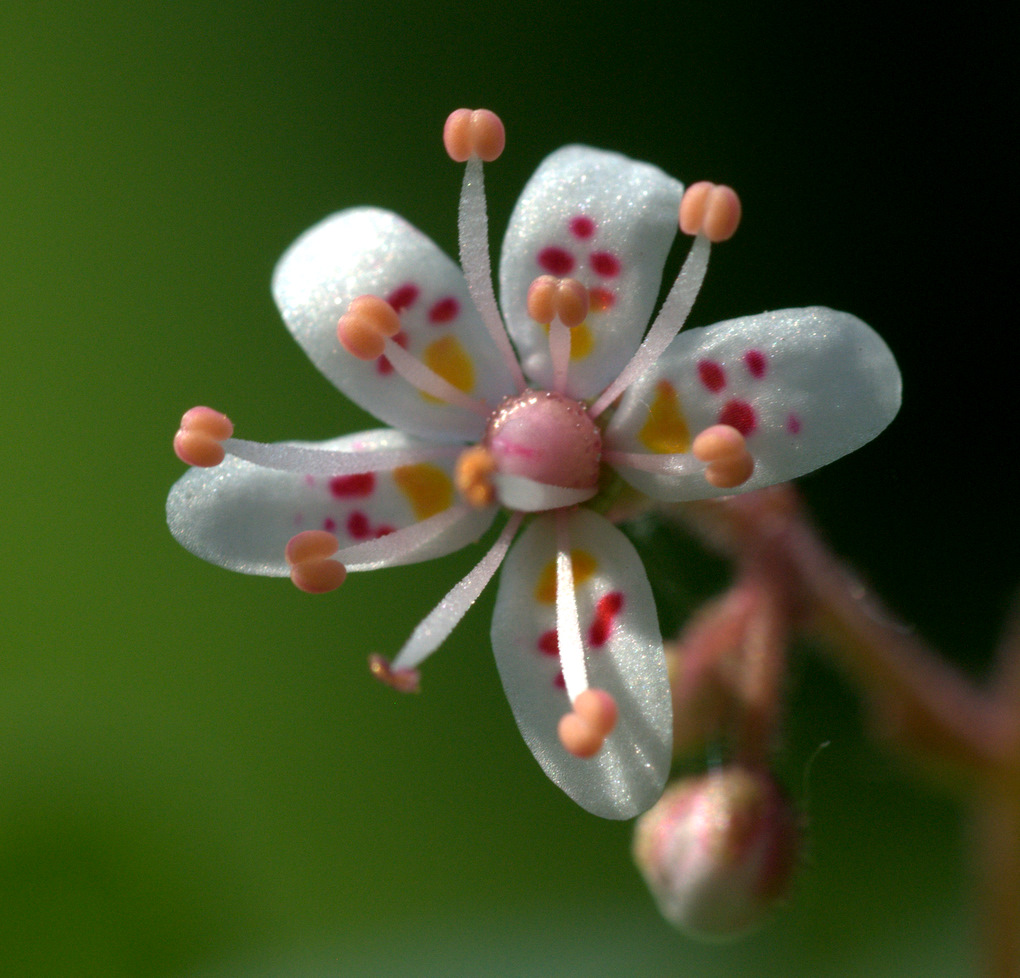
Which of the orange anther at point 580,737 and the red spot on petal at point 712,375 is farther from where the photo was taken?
the red spot on petal at point 712,375

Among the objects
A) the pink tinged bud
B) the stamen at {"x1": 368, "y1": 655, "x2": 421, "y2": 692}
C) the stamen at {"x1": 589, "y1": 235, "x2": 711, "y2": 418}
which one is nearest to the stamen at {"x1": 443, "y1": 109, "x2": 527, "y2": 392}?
the stamen at {"x1": 589, "y1": 235, "x2": 711, "y2": 418}

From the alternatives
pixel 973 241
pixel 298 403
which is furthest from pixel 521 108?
pixel 973 241

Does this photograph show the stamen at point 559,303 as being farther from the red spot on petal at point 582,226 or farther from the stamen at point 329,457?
the stamen at point 329,457

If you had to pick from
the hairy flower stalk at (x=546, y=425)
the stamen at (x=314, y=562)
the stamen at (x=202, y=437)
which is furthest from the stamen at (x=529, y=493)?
the stamen at (x=202, y=437)

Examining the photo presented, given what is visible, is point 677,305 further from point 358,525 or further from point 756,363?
point 358,525

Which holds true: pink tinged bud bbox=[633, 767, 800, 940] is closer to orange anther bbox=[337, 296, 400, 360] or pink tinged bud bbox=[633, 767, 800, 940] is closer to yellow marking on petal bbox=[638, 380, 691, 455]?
yellow marking on petal bbox=[638, 380, 691, 455]

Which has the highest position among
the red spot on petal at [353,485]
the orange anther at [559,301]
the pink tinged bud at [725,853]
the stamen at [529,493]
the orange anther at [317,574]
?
the orange anther at [559,301]

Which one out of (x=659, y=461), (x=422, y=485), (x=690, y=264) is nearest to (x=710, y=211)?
(x=690, y=264)
